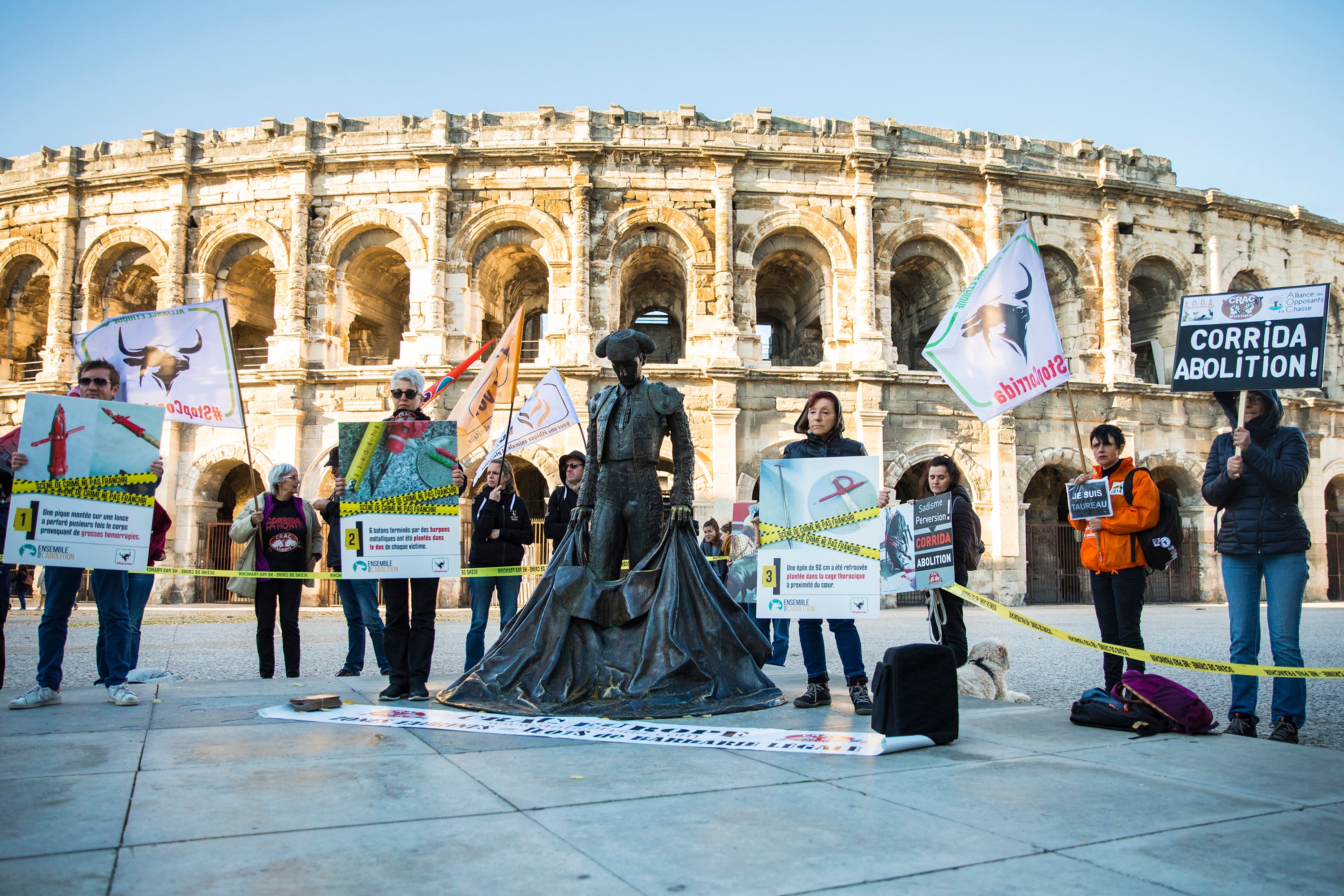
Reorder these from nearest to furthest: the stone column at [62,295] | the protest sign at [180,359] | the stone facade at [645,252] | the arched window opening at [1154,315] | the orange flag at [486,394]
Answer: the protest sign at [180,359] < the orange flag at [486,394] < the stone facade at [645,252] < the stone column at [62,295] < the arched window opening at [1154,315]

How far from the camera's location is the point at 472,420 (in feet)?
31.7

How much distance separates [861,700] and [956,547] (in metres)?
1.33

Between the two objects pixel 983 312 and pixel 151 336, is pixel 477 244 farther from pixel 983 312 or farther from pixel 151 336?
pixel 983 312

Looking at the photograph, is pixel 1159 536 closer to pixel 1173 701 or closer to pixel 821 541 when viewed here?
pixel 1173 701

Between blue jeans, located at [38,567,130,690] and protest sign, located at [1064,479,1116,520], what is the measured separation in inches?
239

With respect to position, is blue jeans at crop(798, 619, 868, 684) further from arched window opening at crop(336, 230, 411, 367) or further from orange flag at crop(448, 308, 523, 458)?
arched window opening at crop(336, 230, 411, 367)

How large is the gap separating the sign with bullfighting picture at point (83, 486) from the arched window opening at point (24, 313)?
19642 millimetres

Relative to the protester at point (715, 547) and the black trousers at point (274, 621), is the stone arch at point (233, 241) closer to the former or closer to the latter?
the protester at point (715, 547)

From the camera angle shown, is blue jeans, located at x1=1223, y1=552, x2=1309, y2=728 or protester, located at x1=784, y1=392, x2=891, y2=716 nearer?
blue jeans, located at x1=1223, y1=552, x2=1309, y2=728

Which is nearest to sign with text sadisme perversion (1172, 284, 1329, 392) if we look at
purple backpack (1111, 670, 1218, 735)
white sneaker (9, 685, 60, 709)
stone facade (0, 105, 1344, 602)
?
purple backpack (1111, 670, 1218, 735)

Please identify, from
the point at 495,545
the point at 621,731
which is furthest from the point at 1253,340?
the point at 495,545

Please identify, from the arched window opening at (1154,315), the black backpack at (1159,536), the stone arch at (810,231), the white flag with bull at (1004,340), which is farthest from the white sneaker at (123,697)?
the arched window opening at (1154,315)

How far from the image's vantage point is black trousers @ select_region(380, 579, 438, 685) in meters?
5.67

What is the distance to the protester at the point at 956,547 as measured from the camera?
5906 mm
